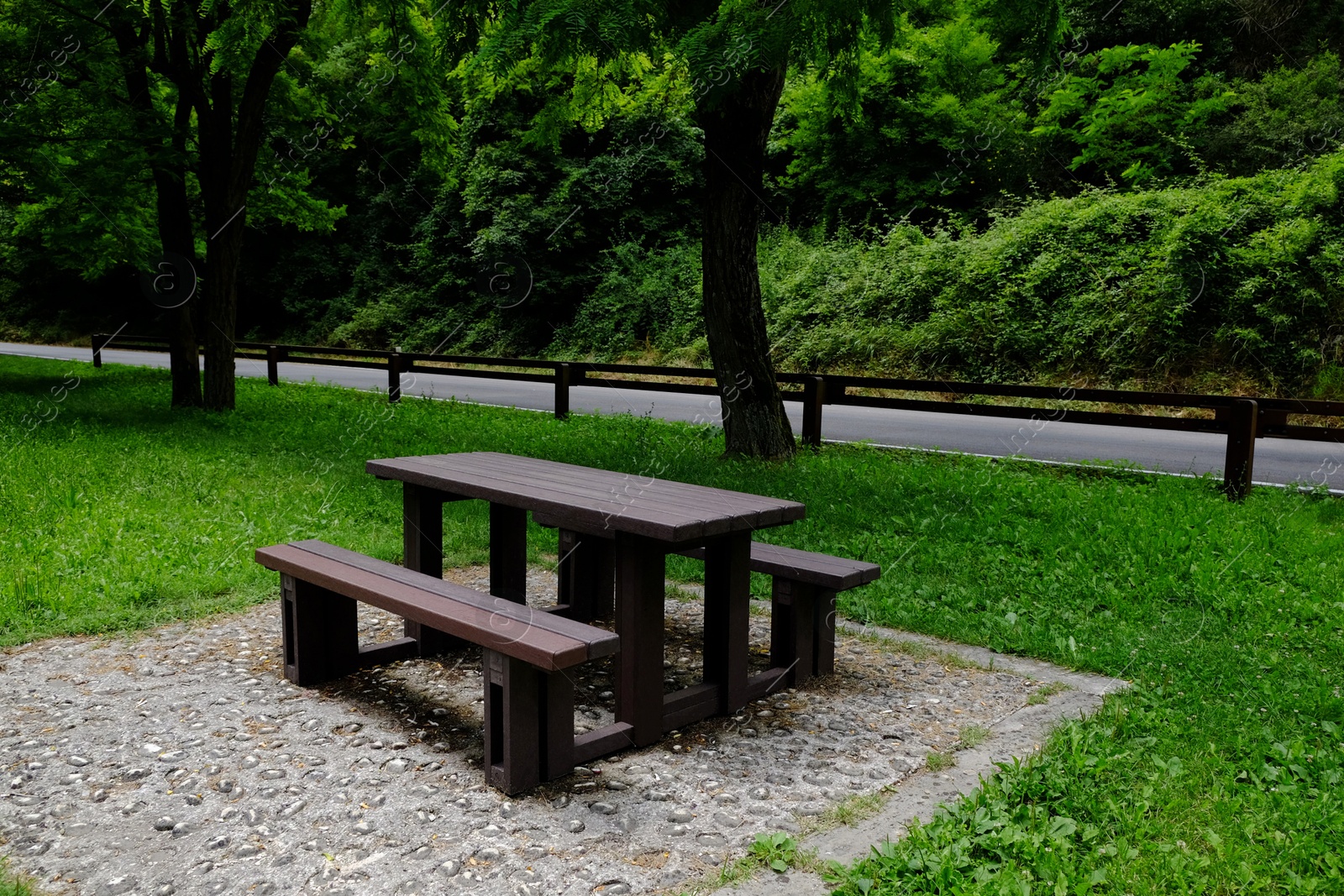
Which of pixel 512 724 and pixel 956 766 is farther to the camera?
pixel 956 766

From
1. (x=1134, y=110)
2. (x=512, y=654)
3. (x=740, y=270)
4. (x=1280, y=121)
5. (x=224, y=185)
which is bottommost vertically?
(x=512, y=654)

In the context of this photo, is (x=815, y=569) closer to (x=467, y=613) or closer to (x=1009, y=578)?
(x=467, y=613)

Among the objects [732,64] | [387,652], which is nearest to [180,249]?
[732,64]

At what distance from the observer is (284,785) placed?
141 inches

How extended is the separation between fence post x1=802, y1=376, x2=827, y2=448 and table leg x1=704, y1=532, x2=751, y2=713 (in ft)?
22.7

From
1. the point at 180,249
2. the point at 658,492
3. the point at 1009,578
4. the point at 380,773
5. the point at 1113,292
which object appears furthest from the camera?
the point at 1113,292

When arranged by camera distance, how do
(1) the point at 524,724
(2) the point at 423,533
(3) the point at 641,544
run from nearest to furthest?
(1) the point at 524,724, (3) the point at 641,544, (2) the point at 423,533

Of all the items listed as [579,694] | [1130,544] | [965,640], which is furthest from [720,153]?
[579,694]

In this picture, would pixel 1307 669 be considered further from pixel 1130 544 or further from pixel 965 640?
pixel 1130 544

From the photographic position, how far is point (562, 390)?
1405 centimetres

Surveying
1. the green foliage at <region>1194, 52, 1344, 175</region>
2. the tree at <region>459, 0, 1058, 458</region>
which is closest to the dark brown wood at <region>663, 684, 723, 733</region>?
the tree at <region>459, 0, 1058, 458</region>

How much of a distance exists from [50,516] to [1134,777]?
293 inches

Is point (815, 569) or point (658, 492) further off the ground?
point (658, 492)

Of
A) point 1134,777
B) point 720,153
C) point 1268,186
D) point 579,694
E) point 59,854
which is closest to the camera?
point 59,854
